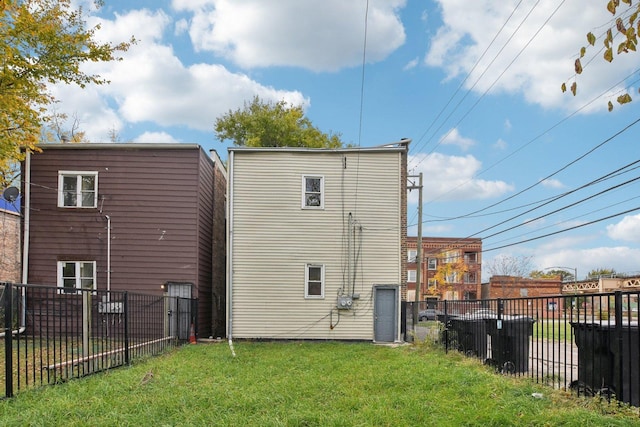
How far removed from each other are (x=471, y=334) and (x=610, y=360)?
167 inches

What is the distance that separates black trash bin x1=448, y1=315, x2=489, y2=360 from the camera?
8719 mm

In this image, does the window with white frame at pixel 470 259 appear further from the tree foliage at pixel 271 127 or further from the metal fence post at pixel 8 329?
the metal fence post at pixel 8 329

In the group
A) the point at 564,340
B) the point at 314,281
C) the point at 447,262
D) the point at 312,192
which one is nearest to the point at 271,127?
the point at 312,192

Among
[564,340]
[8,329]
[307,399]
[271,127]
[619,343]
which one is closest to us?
[619,343]

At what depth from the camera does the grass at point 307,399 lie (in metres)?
4.66

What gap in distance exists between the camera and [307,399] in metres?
5.69

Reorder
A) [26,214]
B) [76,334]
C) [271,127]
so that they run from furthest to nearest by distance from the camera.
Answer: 1. [271,127]
2. [26,214]
3. [76,334]

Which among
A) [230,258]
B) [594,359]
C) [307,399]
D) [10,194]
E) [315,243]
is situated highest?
[10,194]

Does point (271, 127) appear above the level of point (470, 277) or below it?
above

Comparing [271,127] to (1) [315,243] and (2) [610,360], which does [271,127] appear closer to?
(1) [315,243]

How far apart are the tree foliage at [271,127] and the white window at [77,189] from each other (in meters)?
14.1

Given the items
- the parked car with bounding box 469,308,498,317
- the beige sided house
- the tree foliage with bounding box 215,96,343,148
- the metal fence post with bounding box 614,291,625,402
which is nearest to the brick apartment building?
the tree foliage with bounding box 215,96,343,148

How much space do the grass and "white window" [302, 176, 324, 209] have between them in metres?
7.18

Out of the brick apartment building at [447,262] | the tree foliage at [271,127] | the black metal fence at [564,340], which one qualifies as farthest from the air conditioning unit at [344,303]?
the brick apartment building at [447,262]
